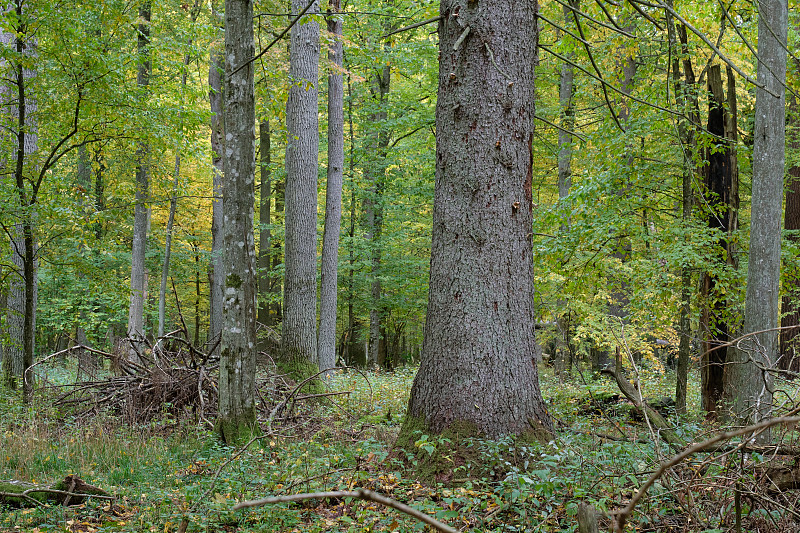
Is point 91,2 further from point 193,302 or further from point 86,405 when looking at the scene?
point 193,302

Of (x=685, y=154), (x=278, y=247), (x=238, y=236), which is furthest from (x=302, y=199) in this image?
(x=278, y=247)

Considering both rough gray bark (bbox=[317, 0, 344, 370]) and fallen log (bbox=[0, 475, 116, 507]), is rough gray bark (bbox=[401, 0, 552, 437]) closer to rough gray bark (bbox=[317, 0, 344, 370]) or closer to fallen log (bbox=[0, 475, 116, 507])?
fallen log (bbox=[0, 475, 116, 507])

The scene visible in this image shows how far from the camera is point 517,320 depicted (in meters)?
4.45

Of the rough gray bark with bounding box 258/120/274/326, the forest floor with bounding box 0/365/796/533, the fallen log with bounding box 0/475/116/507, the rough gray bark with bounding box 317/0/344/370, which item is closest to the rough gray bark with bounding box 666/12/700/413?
the forest floor with bounding box 0/365/796/533

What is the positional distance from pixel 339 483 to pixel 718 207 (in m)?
6.80

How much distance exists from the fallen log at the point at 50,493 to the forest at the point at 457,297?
0.05 meters

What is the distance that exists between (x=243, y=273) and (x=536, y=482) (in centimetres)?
357

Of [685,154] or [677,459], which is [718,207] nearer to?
[685,154]

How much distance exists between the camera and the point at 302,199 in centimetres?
1062

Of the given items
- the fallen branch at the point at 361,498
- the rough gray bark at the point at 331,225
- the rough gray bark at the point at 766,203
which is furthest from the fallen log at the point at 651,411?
the rough gray bark at the point at 331,225

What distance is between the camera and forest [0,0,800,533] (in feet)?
12.0

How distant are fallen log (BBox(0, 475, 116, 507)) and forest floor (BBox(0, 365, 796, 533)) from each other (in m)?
0.13

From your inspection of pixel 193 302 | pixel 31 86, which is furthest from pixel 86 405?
pixel 193 302

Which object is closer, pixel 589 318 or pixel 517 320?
pixel 517 320
